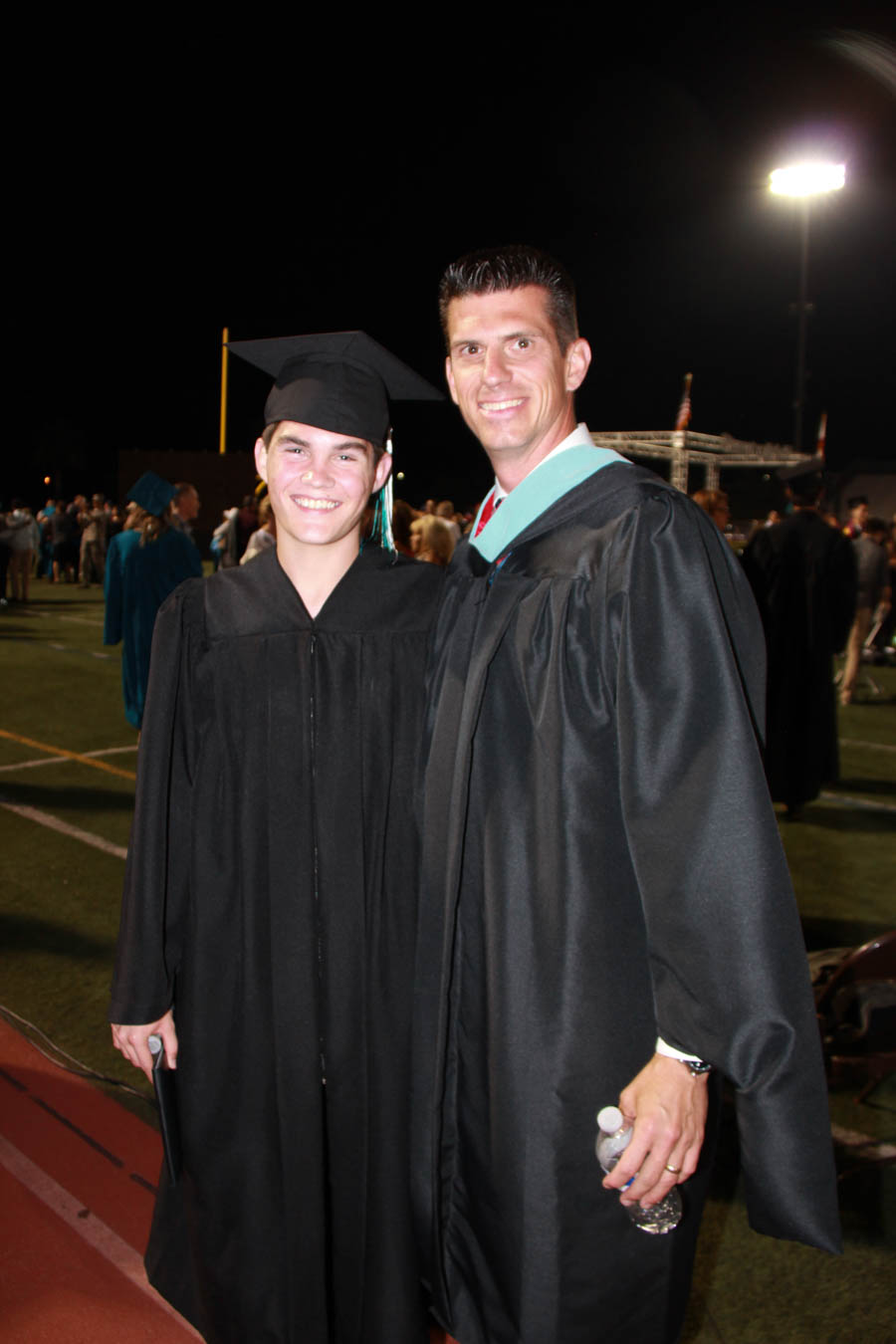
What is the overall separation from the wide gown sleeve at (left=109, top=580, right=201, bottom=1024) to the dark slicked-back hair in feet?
2.55

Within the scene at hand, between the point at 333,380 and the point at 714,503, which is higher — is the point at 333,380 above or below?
A: below

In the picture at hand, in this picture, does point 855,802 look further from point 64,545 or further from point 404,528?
point 64,545

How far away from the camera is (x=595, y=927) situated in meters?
1.38

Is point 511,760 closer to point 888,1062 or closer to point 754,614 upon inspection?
point 754,614

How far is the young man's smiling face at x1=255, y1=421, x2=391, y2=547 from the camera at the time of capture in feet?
6.29

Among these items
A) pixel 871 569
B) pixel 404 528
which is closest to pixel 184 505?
pixel 404 528

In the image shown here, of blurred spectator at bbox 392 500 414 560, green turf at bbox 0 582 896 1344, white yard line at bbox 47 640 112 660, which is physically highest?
blurred spectator at bbox 392 500 414 560

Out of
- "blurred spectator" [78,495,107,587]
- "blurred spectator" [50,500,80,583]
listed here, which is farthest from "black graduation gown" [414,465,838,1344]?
"blurred spectator" [50,500,80,583]

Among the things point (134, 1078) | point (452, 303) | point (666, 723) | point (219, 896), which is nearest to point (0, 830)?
point (134, 1078)

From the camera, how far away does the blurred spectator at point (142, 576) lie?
6.51 m

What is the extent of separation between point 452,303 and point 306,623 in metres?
0.64

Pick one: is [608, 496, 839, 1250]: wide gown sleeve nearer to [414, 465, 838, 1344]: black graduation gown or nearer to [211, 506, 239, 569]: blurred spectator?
[414, 465, 838, 1344]: black graduation gown

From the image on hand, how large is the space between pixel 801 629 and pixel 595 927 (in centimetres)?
543

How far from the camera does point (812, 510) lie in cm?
651
